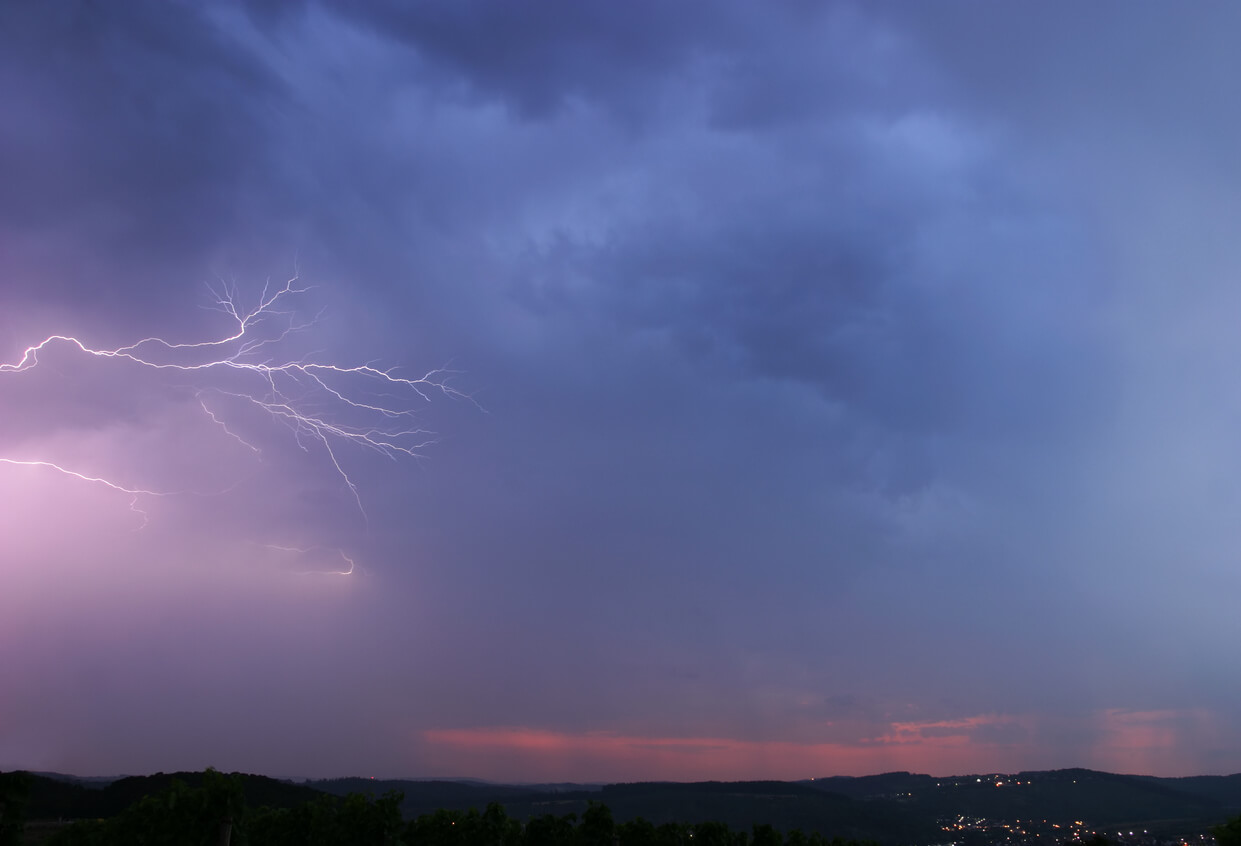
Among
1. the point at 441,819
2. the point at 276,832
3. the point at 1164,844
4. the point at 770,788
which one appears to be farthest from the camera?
the point at 770,788

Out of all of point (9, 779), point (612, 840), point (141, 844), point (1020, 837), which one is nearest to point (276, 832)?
point (141, 844)

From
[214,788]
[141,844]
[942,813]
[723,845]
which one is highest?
[214,788]

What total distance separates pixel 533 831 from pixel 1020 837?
134716 mm

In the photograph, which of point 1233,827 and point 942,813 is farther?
point 942,813

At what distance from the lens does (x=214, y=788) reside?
1897cm

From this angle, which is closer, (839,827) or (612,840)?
(612,840)

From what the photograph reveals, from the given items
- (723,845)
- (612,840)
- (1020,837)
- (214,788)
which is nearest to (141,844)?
(214,788)

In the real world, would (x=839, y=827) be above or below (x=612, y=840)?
below

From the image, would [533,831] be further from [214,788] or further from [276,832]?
[214,788]

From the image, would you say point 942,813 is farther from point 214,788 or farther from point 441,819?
point 214,788

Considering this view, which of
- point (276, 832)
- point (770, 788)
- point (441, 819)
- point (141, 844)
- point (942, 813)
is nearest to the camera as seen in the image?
point (141, 844)

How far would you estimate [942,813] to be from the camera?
16012 centimetres

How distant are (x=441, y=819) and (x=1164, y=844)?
123009 millimetres

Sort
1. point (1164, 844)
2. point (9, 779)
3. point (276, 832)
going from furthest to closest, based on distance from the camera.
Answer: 1. point (1164, 844)
2. point (276, 832)
3. point (9, 779)
